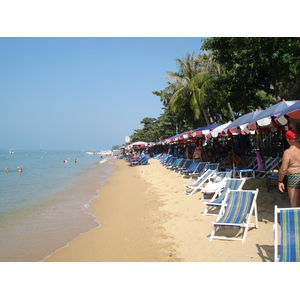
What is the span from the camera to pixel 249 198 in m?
4.48

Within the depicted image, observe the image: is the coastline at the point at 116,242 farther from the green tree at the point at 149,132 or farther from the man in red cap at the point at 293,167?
the green tree at the point at 149,132

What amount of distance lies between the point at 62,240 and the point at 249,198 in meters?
3.68

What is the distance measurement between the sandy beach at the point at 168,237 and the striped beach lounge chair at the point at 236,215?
6.7 inches

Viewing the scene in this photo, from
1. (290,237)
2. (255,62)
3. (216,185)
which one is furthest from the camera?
(255,62)

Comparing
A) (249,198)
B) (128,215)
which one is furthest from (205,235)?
(128,215)

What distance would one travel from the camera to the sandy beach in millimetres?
3834

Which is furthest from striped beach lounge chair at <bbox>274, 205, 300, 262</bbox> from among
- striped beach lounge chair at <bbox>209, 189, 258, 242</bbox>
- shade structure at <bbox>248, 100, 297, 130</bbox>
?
shade structure at <bbox>248, 100, 297, 130</bbox>

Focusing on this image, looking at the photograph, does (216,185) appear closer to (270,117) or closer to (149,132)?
(270,117)

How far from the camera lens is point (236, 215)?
433cm

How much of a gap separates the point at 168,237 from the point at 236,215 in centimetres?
126

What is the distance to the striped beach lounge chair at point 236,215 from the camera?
413 cm

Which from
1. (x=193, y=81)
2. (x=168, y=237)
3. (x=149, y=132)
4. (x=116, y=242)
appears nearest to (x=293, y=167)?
(x=168, y=237)
